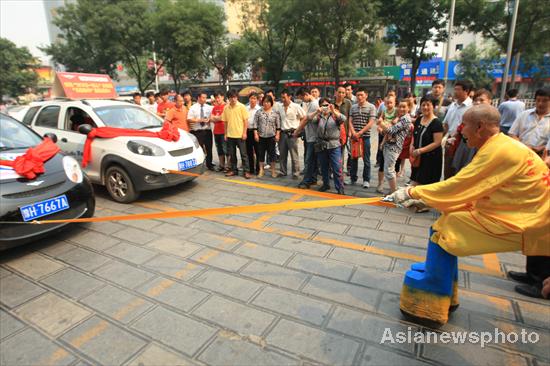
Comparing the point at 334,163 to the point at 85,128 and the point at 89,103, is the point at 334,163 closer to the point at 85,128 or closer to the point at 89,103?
the point at 85,128

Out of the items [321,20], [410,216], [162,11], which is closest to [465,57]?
[321,20]

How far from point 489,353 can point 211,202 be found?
4.16 m

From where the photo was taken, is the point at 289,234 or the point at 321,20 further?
the point at 321,20

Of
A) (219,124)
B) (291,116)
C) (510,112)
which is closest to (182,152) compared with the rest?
(219,124)

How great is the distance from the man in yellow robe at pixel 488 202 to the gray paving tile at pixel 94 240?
343 cm

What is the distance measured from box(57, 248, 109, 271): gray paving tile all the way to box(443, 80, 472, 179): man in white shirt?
4.98 meters

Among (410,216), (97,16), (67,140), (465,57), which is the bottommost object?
(410,216)

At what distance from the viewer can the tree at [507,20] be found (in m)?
16.1

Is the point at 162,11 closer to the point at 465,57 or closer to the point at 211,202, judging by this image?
the point at 211,202

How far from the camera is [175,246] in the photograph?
12.5 feet

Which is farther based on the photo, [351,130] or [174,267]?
[351,130]

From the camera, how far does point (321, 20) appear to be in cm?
2009

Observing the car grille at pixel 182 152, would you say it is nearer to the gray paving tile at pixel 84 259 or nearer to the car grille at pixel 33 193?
the car grille at pixel 33 193

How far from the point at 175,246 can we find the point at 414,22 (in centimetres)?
2006
